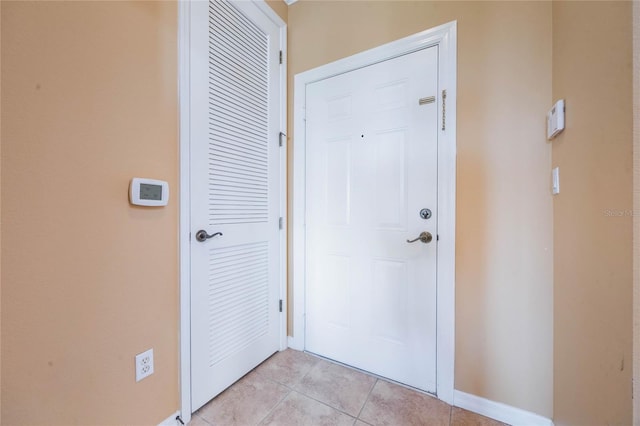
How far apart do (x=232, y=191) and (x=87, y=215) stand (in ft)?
2.25

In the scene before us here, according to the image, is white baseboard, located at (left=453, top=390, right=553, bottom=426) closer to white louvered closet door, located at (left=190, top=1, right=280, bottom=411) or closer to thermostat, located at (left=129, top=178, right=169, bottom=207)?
white louvered closet door, located at (left=190, top=1, right=280, bottom=411)

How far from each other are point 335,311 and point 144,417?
3.71 feet

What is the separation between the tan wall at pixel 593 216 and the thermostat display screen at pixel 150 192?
1.67m

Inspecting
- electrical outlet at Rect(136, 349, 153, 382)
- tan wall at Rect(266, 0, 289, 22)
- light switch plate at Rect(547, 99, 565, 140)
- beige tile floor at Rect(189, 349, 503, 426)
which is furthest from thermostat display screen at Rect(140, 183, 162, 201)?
light switch plate at Rect(547, 99, 565, 140)

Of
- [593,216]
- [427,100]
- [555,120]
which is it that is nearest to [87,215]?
[427,100]

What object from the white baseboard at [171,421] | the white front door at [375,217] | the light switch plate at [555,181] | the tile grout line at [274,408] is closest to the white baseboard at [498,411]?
the white front door at [375,217]

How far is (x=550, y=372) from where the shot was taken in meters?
1.16

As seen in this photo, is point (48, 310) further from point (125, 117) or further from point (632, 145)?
point (632, 145)

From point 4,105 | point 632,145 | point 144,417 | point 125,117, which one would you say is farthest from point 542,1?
point 144,417

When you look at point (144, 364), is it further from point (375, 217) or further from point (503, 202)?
point (503, 202)

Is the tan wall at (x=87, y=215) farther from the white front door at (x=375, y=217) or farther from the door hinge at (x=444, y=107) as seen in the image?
the door hinge at (x=444, y=107)

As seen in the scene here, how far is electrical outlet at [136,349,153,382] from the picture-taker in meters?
1.07

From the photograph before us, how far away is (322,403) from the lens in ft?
4.44

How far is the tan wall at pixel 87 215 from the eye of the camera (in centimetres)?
77
